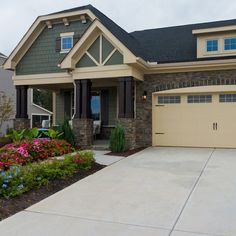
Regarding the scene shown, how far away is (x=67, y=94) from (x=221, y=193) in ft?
43.1

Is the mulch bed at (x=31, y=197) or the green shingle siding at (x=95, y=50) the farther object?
the green shingle siding at (x=95, y=50)

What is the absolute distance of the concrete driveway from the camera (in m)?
3.99

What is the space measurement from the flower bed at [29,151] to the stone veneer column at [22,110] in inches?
196

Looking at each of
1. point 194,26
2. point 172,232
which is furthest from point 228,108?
point 172,232

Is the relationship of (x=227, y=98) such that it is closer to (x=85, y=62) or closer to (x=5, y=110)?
(x=85, y=62)

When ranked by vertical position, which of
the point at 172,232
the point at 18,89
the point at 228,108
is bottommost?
the point at 172,232

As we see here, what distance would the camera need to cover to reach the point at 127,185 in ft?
20.8

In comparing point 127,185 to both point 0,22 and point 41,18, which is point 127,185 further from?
point 0,22

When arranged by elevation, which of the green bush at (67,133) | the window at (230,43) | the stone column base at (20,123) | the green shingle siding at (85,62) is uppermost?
the window at (230,43)

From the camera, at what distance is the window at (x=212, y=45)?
45.5 feet

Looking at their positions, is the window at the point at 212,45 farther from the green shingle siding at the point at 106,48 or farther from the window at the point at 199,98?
the green shingle siding at the point at 106,48

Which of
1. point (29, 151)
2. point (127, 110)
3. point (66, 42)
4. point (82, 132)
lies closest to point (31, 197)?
point (29, 151)

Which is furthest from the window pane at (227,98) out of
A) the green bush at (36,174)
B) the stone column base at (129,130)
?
the green bush at (36,174)

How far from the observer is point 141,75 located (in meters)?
13.2
